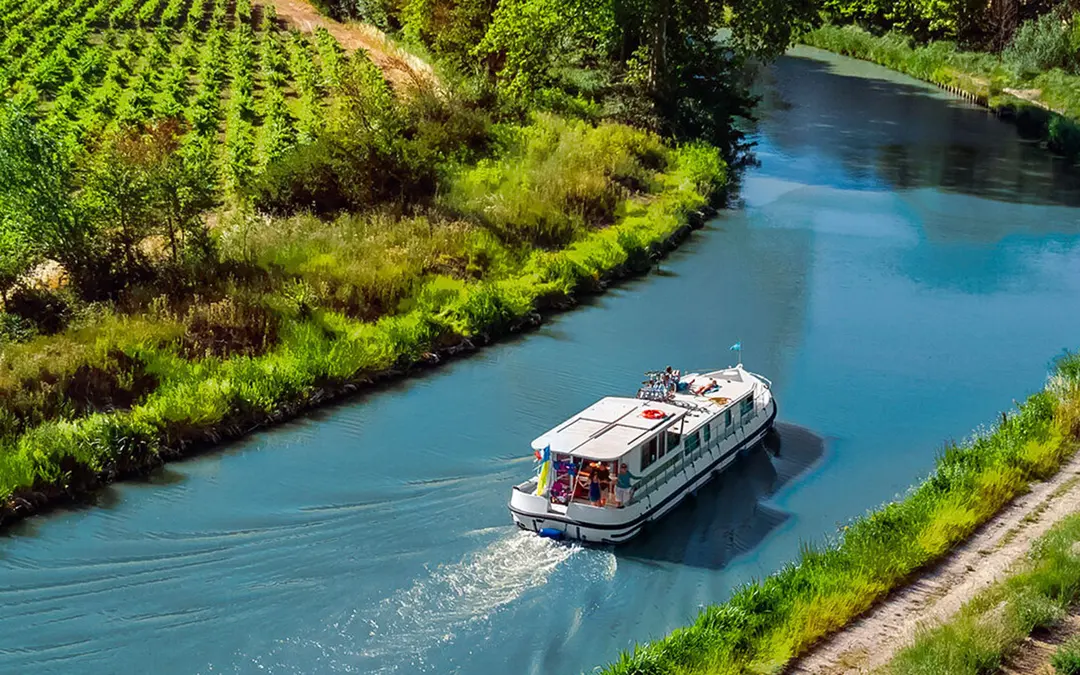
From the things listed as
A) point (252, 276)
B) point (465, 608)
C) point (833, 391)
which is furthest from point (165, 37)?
point (465, 608)

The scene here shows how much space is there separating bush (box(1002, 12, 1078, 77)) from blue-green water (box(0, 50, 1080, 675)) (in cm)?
2680

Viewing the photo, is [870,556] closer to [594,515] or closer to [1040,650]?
[1040,650]

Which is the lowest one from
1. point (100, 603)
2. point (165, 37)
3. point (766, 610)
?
point (100, 603)

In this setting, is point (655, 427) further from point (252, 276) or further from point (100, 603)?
point (252, 276)

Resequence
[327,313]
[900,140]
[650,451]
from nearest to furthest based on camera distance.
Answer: [650,451] < [327,313] < [900,140]

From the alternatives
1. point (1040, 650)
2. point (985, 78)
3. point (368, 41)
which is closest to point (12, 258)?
point (1040, 650)

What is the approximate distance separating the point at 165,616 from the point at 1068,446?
16.0 meters

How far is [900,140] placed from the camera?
169 feet

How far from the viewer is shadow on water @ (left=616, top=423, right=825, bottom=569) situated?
1875 centimetres

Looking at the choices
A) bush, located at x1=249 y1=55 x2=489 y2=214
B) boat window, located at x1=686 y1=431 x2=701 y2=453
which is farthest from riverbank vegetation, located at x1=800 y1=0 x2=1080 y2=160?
boat window, located at x1=686 y1=431 x2=701 y2=453

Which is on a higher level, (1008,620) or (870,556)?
(1008,620)

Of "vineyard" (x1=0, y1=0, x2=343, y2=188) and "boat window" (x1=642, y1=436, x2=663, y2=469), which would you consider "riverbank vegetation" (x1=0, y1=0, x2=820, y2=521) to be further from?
"boat window" (x1=642, y1=436, x2=663, y2=469)

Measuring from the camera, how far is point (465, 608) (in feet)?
54.9

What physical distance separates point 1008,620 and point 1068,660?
1.01 metres
